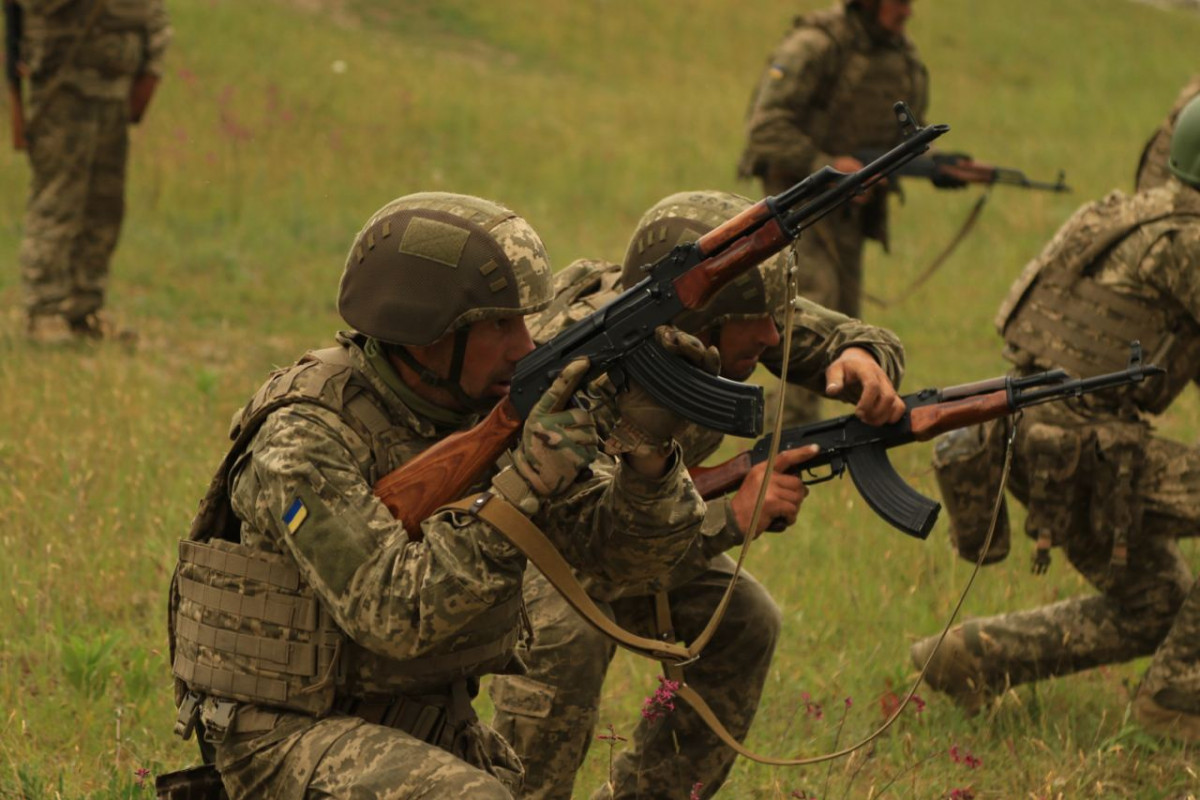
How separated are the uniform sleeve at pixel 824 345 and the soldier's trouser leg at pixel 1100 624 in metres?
1.31

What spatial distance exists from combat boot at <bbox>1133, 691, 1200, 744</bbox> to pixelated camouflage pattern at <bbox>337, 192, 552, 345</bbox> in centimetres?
308

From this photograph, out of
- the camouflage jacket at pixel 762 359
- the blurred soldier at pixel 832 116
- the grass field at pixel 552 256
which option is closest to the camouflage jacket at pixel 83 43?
the grass field at pixel 552 256

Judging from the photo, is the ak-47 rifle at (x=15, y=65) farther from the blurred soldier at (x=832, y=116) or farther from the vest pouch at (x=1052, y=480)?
the vest pouch at (x=1052, y=480)

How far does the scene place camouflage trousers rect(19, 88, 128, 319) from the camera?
10.0m

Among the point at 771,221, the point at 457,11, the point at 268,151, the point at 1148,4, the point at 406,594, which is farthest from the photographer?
the point at 1148,4

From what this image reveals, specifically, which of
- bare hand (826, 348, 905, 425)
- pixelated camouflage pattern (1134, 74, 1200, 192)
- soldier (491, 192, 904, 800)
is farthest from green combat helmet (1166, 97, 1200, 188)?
bare hand (826, 348, 905, 425)

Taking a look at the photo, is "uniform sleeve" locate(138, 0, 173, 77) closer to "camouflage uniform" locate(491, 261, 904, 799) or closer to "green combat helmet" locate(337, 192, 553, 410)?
"camouflage uniform" locate(491, 261, 904, 799)

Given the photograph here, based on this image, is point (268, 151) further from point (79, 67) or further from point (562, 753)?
point (562, 753)

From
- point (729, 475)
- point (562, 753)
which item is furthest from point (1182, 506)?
point (562, 753)

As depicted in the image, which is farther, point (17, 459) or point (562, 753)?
point (17, 459)

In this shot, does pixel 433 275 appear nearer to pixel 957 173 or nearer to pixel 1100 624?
pixel 1100 624

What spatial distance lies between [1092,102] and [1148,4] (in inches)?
359

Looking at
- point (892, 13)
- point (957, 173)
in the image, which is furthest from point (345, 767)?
point (957, 173)

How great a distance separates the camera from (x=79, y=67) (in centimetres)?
995
